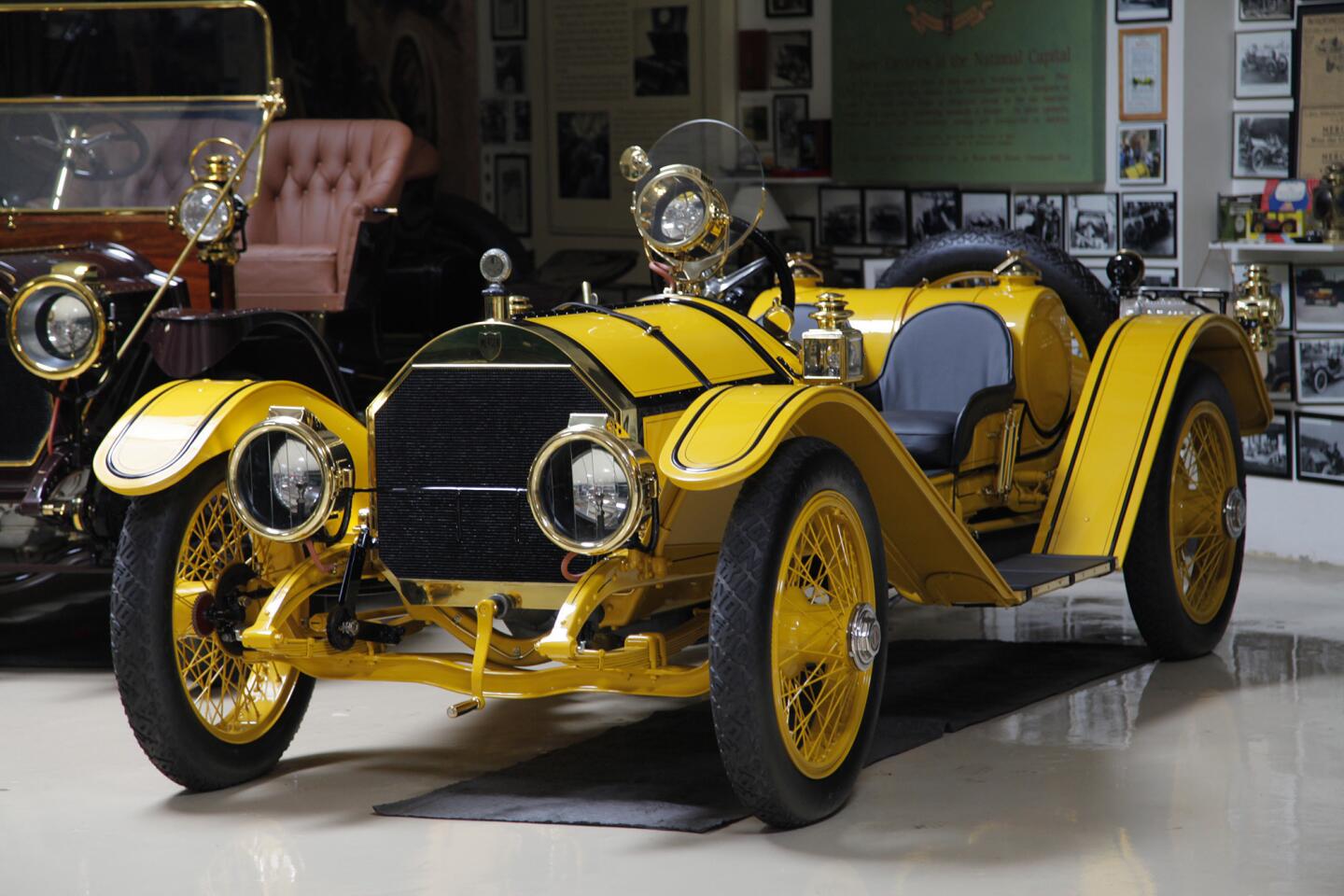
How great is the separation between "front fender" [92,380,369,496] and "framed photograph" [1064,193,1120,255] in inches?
149

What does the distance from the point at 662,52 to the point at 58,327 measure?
4650 mm

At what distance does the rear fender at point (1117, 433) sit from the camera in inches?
176

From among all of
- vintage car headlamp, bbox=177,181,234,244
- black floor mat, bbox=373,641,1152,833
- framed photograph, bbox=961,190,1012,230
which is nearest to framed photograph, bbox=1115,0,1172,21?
framed photograph, bbox=961,190,1012,230

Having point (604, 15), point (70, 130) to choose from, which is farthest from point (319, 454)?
point (604, 15)

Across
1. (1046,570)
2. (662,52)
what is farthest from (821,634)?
(662,52)

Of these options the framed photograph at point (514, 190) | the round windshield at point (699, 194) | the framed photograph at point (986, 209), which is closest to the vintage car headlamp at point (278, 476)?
the round windshield at point (699, 194)

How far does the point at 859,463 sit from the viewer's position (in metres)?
3.77

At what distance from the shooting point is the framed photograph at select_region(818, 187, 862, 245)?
7.95 m

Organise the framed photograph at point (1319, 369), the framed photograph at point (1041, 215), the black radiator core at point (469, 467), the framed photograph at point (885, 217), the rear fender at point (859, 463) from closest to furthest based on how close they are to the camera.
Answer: the rear fender at point (859, 463), the black radiator core at point (469, 467), the framed photograph at point (1319, 369), the framed photograph at point (1041, 215), the framed photograph at point (885, 217)

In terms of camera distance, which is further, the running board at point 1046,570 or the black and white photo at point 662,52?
the black and white photo at point 662,52

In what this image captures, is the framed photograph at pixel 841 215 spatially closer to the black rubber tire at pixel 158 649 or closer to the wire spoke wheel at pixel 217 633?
the wire spoke wheel at pixel 217 633

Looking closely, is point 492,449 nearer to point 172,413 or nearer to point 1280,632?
point 172,413

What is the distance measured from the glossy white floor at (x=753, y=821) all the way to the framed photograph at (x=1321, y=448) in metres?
1.62

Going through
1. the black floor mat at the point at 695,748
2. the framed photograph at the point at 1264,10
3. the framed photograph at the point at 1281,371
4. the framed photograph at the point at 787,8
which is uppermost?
the framed photograph at the point at 787,8
